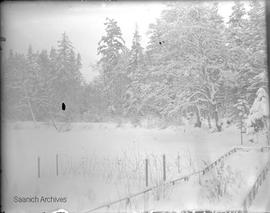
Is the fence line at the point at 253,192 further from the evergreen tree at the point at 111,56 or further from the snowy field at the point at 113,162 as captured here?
the evergreen tree at the point at 111,56

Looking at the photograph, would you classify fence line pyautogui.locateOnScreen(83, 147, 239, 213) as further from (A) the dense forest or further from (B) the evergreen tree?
(B) the evergreen tree

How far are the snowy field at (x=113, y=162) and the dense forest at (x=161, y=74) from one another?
0.10m

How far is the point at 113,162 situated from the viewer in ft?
6.79

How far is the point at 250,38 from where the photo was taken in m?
2.04

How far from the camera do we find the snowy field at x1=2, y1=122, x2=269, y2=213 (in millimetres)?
2012

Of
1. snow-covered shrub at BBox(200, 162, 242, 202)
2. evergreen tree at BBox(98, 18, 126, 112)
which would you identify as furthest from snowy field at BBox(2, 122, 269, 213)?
evergreen tree at BBox(98, 18, 126, 112)

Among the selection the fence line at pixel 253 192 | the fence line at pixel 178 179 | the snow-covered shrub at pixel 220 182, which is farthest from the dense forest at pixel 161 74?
the fence line at pixel 253 192

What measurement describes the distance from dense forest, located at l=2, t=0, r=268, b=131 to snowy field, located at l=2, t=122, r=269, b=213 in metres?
0.10

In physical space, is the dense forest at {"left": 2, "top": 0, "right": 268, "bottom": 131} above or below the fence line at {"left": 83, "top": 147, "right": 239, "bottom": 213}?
above

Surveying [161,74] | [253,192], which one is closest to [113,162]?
[161,74]

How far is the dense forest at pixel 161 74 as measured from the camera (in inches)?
80.4

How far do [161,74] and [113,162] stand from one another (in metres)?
0.70

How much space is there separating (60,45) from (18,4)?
42 centimetres

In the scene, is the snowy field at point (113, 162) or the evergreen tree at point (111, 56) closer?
the snowy field at point (113, 162)
